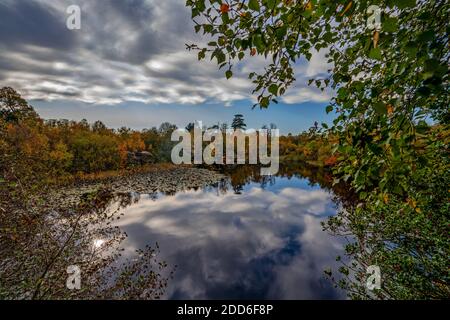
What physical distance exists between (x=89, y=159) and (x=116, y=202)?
19483 mm

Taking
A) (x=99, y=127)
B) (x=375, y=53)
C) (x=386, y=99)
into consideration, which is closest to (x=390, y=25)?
(x=375, y=53)

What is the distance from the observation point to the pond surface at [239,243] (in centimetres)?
855

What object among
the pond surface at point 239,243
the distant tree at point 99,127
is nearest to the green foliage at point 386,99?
the pond surface at point 239,243

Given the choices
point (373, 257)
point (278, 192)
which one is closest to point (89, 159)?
point (278, 192)

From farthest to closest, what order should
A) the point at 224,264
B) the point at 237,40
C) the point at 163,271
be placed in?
the point at 224,264 < the point at 163,271 < the point at 237,40

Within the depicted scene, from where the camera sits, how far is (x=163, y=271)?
9188 millimetres

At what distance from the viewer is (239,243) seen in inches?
473

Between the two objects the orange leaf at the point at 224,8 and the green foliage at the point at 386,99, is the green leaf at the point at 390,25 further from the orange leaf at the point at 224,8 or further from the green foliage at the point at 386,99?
the orange leaf at the point at 224,8

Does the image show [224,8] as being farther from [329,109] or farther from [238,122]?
[238,122]

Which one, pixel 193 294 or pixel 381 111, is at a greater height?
pixel 381 111

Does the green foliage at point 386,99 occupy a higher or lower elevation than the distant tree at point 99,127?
lower

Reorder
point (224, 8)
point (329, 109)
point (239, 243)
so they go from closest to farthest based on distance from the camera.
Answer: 1. point (224, 8)
2. point (329, 109)
3. point (239, 243)
